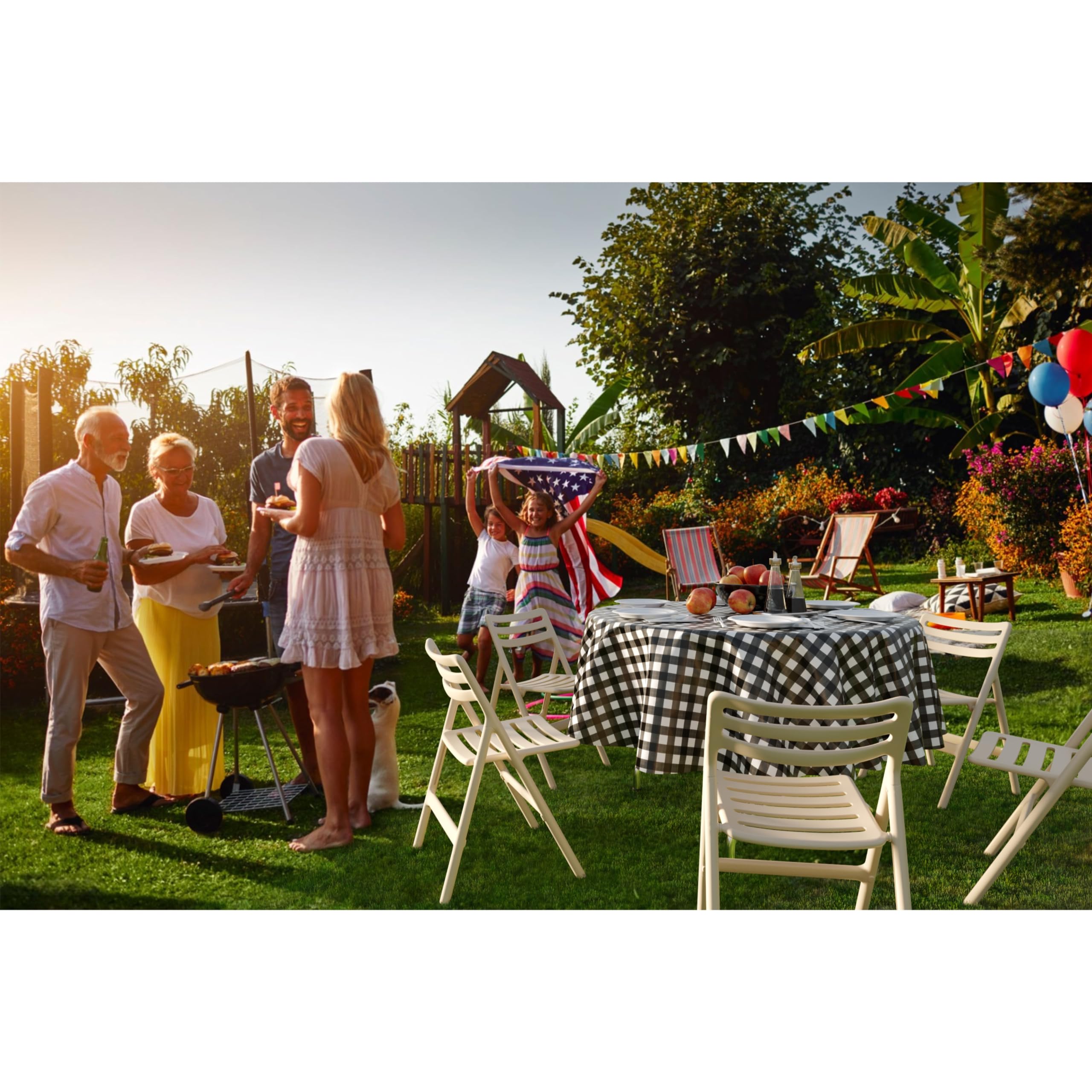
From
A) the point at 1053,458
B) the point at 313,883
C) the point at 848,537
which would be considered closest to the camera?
the point at 313,883

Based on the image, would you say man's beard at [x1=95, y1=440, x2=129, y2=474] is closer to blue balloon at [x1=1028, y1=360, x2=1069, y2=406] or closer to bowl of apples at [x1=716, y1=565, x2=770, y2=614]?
bowl of apples at [x1=716, y1=565, x2=770, y2=614]

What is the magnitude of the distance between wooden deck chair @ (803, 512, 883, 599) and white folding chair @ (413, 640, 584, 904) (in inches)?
217

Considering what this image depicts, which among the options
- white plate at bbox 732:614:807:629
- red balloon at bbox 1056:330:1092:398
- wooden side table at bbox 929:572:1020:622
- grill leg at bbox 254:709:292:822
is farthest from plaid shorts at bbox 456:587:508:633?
red balloon at bbox 1056:330:1092:398

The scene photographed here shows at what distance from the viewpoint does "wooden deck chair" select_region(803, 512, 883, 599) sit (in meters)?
8.82

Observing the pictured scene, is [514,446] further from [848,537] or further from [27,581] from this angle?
[27,581]

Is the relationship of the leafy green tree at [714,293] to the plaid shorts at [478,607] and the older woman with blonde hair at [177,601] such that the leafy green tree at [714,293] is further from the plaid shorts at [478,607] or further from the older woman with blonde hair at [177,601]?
the older woman with blonde hair at [177,601]

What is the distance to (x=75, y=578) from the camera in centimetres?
369

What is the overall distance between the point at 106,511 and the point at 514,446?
6.07m

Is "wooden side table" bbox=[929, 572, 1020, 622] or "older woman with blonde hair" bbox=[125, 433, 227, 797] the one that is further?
"wooden side table" bbox=[929, 572, 1020, 622]

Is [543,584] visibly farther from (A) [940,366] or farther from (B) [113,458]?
(A) [940,366]

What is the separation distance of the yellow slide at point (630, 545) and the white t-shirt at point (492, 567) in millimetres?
3105

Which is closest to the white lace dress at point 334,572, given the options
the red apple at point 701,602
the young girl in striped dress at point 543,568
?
the red apple at point 701,602
